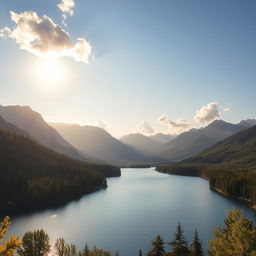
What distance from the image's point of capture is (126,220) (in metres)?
131

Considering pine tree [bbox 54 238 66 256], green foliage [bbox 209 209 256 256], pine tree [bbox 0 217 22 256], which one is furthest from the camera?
pine tree [bbox 54 238 66 256]

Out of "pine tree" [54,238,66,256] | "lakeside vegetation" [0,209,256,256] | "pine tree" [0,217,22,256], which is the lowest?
"pine tree" [54,238,66,256]

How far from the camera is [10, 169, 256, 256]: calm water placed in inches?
4008

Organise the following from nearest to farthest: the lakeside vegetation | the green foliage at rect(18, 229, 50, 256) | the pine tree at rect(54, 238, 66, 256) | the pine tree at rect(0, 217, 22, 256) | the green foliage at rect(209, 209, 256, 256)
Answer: the pine tree at rect(0, 217, 22, 256), the lakeside vegetation, the green foliage at rect(209, 209, 256, 256), the green foliage at rect(18, 229, 50, 256), the pine tree at rect(54, 238, 66, 256)

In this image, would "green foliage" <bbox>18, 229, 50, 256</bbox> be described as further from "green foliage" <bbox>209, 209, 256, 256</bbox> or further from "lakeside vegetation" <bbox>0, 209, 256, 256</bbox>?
"green foliage" <bbox>209, 209, 256, 256</bbox>

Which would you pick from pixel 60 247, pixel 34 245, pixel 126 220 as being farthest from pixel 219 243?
pixel 126 220

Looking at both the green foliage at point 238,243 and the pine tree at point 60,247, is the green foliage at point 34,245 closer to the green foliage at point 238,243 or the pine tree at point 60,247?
the pine tree at point 60,247

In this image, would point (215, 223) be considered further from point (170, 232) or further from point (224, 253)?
point (224, 253)

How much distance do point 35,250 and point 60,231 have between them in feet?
141

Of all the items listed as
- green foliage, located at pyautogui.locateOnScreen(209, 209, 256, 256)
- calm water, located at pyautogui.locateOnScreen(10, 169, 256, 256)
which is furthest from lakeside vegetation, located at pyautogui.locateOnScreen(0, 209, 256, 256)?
calm water, located at pyautogui.locateOnScreen(10, 169, 256, 256)

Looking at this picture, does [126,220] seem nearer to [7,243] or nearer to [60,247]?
[60,247]

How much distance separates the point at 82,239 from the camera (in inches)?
4013

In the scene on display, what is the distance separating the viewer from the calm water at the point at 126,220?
101812 mm

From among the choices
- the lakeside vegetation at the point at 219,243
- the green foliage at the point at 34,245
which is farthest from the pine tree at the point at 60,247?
the green foliage at the point at 34,245
